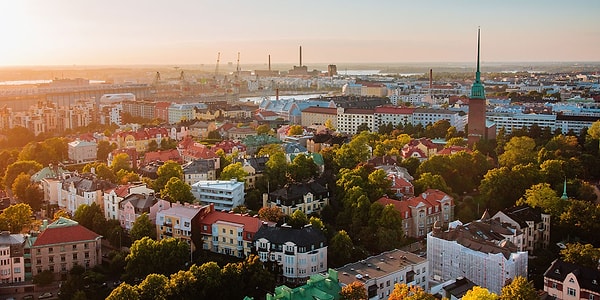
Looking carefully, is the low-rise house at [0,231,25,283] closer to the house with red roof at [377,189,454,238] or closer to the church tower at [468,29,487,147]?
the house with red roof at [377,189,454,238]

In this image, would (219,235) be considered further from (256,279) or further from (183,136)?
(183,136)

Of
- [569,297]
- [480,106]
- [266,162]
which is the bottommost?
[569,297]

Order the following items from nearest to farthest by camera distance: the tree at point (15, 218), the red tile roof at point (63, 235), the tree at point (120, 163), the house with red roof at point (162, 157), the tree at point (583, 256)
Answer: the tree at point (583, 256) → the red tile roof at point (63, 235) → the tree at point (15, 218) → the tree at point (120, 163) → the house with red roof at point (162, 157)

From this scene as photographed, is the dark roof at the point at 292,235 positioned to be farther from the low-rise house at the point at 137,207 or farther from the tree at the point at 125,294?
the tree at the point at 125,294

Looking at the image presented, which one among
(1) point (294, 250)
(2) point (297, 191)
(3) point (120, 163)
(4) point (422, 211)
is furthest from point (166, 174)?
(4) point (422, 211)

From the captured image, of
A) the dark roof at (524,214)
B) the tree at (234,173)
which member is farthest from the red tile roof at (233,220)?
the dark roof at (524,214)

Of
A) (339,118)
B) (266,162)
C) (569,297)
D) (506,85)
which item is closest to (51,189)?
(266,162)

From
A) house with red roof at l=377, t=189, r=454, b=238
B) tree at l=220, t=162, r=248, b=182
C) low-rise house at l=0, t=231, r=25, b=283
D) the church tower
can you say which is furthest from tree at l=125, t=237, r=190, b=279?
the church tower
